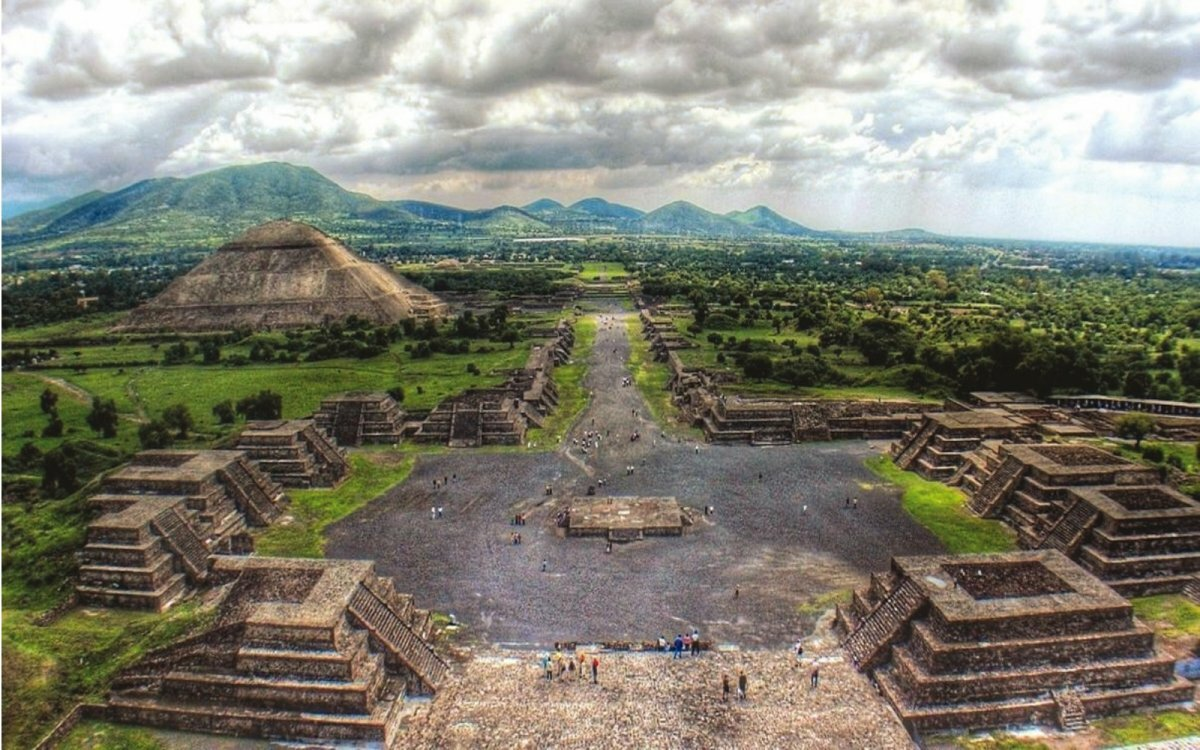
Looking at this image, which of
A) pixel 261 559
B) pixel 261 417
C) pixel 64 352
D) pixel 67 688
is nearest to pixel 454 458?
pixel 261 417

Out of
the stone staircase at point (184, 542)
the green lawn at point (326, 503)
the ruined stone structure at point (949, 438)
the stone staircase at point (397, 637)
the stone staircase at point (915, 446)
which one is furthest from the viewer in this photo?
the stone staircase at point (915, 446)

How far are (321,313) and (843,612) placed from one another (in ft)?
281

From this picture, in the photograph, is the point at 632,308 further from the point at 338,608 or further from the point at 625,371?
the point at 338,608

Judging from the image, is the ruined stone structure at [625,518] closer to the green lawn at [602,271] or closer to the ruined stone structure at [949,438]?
the ruined stone structure at [949,438]

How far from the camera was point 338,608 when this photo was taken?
19.5 metres

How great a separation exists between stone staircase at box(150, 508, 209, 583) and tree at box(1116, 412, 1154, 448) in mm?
47358

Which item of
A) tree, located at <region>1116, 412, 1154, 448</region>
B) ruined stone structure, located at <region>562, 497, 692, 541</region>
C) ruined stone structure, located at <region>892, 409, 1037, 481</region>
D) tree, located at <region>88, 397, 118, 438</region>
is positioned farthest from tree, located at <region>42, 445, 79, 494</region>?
tree, located at <region>1116, 412, 1154, 448</region>

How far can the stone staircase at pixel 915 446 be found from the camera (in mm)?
38781

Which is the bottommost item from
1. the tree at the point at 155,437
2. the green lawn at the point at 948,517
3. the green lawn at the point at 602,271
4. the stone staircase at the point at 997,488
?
the tree at the point at 155,437

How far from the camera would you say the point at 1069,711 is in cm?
1841

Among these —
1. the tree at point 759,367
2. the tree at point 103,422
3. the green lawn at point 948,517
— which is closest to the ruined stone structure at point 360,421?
the tree at point 103,422

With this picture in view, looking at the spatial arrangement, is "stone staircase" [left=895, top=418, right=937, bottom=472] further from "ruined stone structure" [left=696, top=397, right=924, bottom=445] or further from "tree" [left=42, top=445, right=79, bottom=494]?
"tree" [left=42, top=445, right=79, bottom=494]

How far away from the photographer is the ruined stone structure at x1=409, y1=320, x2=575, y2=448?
44375 mm

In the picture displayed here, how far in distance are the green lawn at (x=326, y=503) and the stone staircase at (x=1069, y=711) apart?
2504 cm
